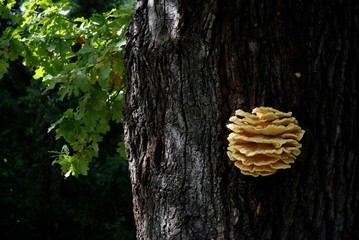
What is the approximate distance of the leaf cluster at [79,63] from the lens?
2650 mm

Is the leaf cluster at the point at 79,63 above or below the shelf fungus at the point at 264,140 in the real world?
above

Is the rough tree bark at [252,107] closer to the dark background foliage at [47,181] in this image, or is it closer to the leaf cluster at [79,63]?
the leaf cluster at [79,63]

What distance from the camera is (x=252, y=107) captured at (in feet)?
5.25

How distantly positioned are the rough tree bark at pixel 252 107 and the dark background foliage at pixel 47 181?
620cm

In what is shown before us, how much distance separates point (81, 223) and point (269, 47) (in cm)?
711

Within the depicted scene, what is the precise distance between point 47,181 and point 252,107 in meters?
7.20

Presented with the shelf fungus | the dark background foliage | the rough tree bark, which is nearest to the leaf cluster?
the rough tree bark

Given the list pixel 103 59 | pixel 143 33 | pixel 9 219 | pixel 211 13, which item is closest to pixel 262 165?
pixel 211 13

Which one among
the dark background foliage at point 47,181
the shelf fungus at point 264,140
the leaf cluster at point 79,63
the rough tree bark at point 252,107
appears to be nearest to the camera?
the shelf fungus at point 264,140

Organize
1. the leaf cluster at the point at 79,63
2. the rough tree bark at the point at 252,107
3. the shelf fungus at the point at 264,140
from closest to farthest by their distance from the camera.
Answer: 1. the shelf fungus at the point at 264,140
2. the rough tree bark at the point at 252,107
3. the leaf cluster at the point at 79,63

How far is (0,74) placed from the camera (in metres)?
3.06

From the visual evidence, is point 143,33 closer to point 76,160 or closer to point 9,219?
point 76,160

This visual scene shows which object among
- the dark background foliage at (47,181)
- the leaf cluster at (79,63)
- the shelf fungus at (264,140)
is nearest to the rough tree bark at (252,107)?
the shelf fungus at (264,140)

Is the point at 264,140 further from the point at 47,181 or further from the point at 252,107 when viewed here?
the point at 47,181
